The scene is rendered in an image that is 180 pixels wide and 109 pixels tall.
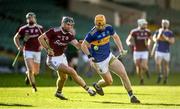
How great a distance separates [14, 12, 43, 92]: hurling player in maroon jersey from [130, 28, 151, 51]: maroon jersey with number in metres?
6.58

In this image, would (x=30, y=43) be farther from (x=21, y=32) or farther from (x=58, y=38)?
(x=58, y=38)

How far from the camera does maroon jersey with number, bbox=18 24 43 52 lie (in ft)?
84.7

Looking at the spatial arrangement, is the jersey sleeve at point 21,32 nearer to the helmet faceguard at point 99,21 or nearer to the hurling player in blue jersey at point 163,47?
the helmet faceguard at point 99,21

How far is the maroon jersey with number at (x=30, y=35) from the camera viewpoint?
84.7ft

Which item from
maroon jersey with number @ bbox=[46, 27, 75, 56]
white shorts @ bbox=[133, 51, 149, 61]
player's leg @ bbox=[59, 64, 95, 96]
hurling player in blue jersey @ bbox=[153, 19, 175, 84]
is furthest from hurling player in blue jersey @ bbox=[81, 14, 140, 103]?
hurling player in blue jersey @ bbox=[153, 19, 175, 84]

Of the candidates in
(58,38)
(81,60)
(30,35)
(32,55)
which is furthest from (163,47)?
(58,38)

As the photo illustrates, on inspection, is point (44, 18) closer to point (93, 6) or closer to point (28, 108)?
point (93, 6)

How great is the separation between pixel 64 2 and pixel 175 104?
3199 cm

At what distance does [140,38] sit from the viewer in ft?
105

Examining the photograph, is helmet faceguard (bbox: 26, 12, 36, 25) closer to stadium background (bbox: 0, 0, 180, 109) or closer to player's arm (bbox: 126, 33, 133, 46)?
stadium background (bbox: 0, 0, 180, 109)

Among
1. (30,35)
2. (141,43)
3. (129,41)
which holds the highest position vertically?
(30,35)

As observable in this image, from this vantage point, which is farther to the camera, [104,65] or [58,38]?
[58,38]

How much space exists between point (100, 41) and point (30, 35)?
4.84 m

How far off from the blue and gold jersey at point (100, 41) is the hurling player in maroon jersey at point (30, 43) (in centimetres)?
440
